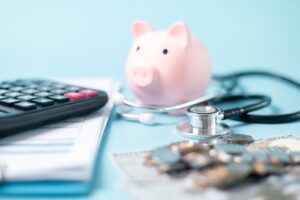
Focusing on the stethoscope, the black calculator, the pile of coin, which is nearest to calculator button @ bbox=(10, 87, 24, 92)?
the black calculator

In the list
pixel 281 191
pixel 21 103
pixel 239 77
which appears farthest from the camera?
pixel 239 77

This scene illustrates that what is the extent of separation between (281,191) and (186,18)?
545 millimetres

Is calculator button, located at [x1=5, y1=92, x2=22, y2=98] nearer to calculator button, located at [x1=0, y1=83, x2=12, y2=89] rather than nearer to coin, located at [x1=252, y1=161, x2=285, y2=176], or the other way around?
calculator button, located at [x1=0, y1=83, x2=12, y2=89]

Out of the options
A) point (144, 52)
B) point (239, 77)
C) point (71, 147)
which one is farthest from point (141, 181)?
point (239, 77)

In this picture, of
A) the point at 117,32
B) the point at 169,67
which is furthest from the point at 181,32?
the point at 117,32

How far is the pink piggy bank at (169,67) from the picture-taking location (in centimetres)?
42

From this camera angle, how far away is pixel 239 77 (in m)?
0.67

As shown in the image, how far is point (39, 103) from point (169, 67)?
138 mm

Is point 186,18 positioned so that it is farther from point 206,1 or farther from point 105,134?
point 105,134

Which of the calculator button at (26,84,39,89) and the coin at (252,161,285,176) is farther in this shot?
the calculator button at (26,84,39,89)

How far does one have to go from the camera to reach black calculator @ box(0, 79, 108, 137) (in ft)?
1.17

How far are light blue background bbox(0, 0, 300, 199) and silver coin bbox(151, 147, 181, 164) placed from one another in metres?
0.42

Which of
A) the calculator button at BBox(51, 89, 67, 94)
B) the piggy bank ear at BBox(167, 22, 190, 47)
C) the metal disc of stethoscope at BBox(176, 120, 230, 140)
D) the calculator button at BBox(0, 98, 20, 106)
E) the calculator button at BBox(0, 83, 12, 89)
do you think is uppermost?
the piggy bank ear at BBox(167, 22, 190, 47)

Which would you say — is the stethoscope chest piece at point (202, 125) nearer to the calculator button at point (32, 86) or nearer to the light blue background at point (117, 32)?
the calculator button at point (32, 86)
